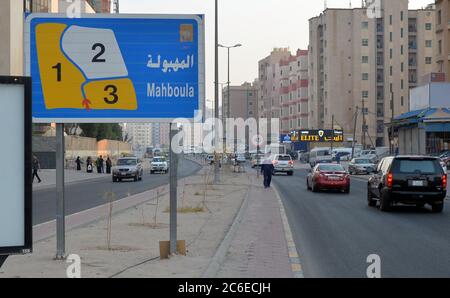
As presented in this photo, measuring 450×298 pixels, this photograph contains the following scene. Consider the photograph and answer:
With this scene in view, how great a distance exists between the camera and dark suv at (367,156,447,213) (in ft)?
66.3

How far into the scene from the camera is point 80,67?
33.6ft

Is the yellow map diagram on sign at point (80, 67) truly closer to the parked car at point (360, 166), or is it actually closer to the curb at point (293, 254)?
the curb at point (293, 254)

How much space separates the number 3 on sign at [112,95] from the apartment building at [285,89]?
120591 mm

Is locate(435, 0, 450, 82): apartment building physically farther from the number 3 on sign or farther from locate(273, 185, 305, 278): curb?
the number 3 on sign

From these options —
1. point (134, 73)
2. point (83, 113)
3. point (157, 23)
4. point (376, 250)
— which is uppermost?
point (157, 23)

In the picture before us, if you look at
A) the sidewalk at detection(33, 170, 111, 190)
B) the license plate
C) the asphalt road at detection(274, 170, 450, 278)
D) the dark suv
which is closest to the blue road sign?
the asphalt road at detection(274, 170, 450, 278)

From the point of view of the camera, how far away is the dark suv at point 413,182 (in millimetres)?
20203

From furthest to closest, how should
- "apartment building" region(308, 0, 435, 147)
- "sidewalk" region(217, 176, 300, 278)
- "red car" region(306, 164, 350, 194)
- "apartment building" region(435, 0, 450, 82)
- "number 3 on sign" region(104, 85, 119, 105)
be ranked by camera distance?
1. "apartment building" region(308, 0, 435, 147)
2. "apartment building" region(435, 0, 450, 82)
3. "red car" region(306, 164, 350, 194)
4. "number 3 on sign" region(104, 85, 119, 105)
5. "sidewalk" region(217, 176, 300, 278)

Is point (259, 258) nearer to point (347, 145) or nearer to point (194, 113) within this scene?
point (194, 113)

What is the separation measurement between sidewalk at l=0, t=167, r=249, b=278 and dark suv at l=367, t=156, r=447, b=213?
15.7 ft

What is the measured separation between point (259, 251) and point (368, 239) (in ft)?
10.2

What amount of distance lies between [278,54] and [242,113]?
835 inches
